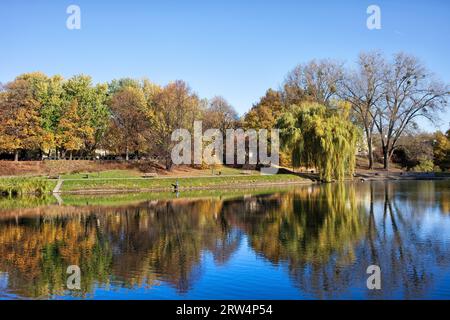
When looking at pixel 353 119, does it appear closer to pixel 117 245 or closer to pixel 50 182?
pixel 50 182

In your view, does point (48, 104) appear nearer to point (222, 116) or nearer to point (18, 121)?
point (18, 121)

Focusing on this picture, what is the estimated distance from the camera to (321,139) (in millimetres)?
47281

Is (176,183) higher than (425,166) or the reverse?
the reverse

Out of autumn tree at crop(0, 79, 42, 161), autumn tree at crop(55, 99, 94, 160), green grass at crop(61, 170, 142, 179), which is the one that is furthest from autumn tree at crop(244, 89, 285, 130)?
autumn tree at crop(0, 79, 42, 161)

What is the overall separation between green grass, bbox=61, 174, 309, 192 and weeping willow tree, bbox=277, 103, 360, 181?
3.30 meters

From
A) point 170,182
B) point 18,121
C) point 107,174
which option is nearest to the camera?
point 170,182

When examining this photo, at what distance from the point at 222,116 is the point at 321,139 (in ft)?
69.7

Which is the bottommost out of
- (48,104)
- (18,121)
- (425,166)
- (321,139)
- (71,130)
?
(425,166)

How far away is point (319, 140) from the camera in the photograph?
4800 cm

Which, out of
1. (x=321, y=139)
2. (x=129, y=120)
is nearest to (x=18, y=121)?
(x=129, y=120)

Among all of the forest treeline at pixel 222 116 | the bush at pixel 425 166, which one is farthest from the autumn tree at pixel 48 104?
the bush at pixel 425 166

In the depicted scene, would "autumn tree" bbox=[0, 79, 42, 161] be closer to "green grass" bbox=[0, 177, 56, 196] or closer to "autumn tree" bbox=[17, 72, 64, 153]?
"autumn tree" bbox=[17, 72, 64, 153]

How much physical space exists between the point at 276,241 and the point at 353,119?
53289mm
